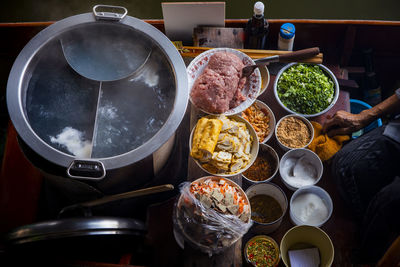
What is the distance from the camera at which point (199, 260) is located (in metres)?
1.81

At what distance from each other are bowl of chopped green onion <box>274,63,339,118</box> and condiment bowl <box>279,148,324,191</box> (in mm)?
312

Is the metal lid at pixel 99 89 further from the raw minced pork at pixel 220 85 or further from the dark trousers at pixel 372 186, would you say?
the dark trousers at pixel 372 186

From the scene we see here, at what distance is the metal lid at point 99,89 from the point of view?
1.60 metres

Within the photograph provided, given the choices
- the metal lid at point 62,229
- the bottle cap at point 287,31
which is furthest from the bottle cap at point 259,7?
the metal lid at point 62,229

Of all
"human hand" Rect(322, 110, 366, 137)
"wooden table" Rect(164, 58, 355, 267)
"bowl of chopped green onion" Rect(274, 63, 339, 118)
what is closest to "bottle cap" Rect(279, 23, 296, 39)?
"bowl of chopped green onion" Rect(274, 63, 339, 118)

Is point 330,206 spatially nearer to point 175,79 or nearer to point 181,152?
point 181,152

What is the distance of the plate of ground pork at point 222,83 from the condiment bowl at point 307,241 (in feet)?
2.70

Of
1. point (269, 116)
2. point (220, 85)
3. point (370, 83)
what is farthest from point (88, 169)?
point (370, 83)

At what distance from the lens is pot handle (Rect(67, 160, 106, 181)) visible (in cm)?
145

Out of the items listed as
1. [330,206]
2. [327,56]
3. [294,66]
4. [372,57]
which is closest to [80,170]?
[330,206]

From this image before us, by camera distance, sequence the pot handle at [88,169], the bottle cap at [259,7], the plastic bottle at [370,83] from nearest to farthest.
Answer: the pot handle at [88,169], the bottle cap at [259,7], the plastic bottle at [370,83]

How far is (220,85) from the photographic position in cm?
200

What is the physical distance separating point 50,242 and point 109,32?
1149 millimetres

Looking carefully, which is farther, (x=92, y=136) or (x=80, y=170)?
(x=92, y=136)
